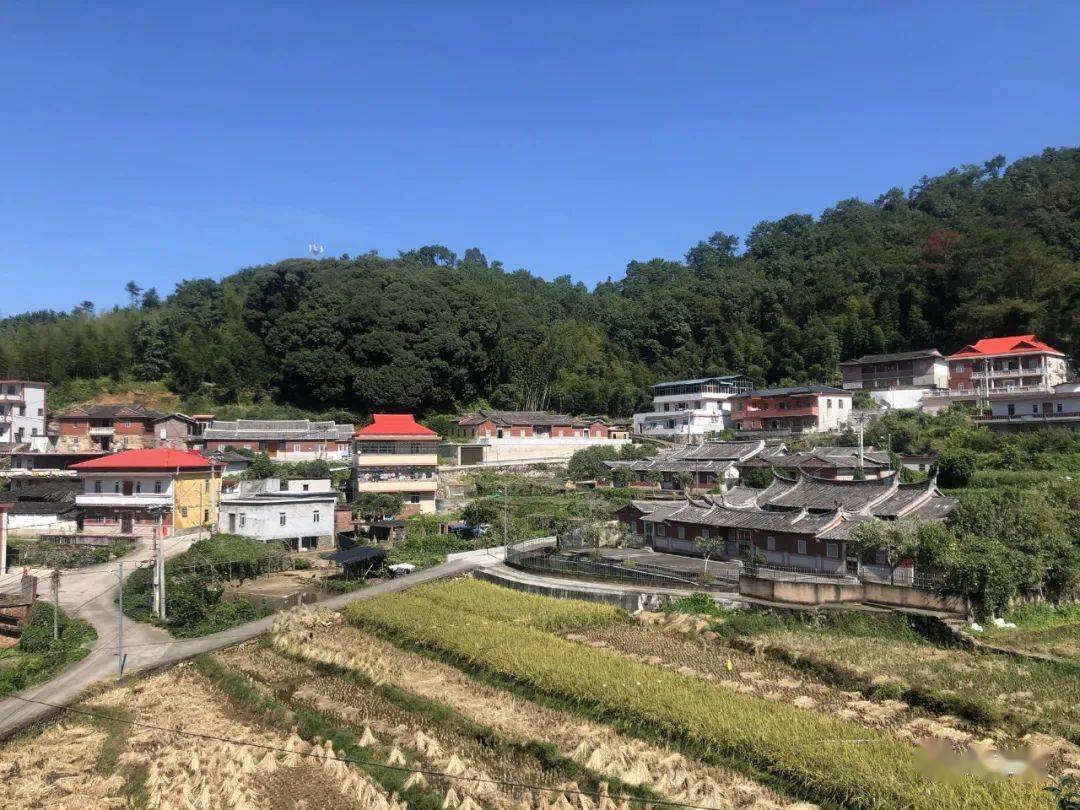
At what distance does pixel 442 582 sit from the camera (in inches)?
1000

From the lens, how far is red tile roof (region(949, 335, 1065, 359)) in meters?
44.5

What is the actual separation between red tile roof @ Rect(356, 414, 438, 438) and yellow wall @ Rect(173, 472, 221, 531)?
23.9 feet

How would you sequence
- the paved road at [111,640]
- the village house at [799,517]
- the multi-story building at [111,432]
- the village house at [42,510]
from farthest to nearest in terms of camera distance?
1. the multi-story building at [111,432]
2. the village house at [42,510]
3. the village house at [799,517]
4. the paved road at [111,640]

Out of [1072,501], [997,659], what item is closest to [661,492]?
[1072,501]

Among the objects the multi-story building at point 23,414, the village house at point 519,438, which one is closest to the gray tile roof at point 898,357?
the village house at point 519,438

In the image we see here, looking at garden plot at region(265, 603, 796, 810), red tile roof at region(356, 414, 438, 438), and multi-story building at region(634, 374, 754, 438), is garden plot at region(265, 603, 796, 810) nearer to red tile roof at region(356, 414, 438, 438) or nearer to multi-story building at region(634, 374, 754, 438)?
red tile roof at region(356, 414, 438, 438)

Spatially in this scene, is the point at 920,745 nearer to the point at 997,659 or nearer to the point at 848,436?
the point at 997,659

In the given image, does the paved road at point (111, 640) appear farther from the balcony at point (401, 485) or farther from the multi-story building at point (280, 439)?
the multi-story building at point (280, 439)

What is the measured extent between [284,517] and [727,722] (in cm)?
2262

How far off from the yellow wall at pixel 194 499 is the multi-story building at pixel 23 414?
64.3ft

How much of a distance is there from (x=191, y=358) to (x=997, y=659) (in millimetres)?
57578

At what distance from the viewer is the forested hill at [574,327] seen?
5425cm

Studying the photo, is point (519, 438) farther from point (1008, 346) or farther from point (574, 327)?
point (1008, 346)

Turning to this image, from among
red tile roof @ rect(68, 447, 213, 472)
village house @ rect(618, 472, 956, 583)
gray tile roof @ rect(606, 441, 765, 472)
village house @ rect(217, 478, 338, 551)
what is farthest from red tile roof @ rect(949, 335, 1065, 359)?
red tile roof @ rect(68, 447, 213, 472)
